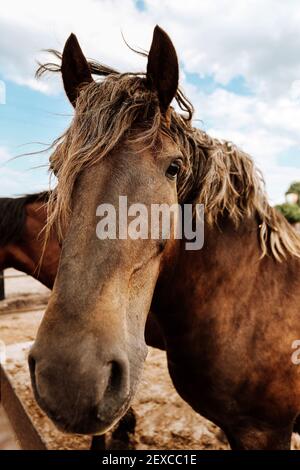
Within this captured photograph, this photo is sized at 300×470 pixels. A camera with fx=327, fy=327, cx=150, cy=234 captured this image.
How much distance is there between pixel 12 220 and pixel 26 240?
245 mm

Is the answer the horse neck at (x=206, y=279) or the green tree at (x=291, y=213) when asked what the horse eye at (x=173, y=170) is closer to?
the horse neck at (x=206, y=279)

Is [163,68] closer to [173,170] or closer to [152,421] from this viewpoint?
[173,170]

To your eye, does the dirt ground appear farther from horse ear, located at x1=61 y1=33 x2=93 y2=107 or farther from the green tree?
the green tree

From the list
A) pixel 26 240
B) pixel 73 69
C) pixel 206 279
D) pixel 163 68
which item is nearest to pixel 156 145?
pixel 163 68

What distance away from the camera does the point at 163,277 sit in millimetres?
1805

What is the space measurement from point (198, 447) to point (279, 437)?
157cm

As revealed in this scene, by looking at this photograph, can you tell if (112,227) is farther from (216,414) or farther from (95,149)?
(216,414)

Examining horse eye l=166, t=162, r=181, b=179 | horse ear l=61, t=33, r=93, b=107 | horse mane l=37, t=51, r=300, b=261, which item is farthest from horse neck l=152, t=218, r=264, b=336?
horse ear l=61, t=33, r=93, b=107

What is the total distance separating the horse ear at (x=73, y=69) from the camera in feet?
5.33

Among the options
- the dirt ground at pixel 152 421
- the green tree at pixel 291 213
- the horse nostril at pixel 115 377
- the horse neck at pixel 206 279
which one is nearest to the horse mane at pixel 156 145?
the horse neck at pixel 206 279

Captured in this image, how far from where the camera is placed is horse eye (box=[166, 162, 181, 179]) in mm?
1485

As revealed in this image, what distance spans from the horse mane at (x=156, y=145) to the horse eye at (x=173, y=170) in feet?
0.45

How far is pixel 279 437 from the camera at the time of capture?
1.92m

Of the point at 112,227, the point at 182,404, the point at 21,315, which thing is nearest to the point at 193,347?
the point at 112,227
